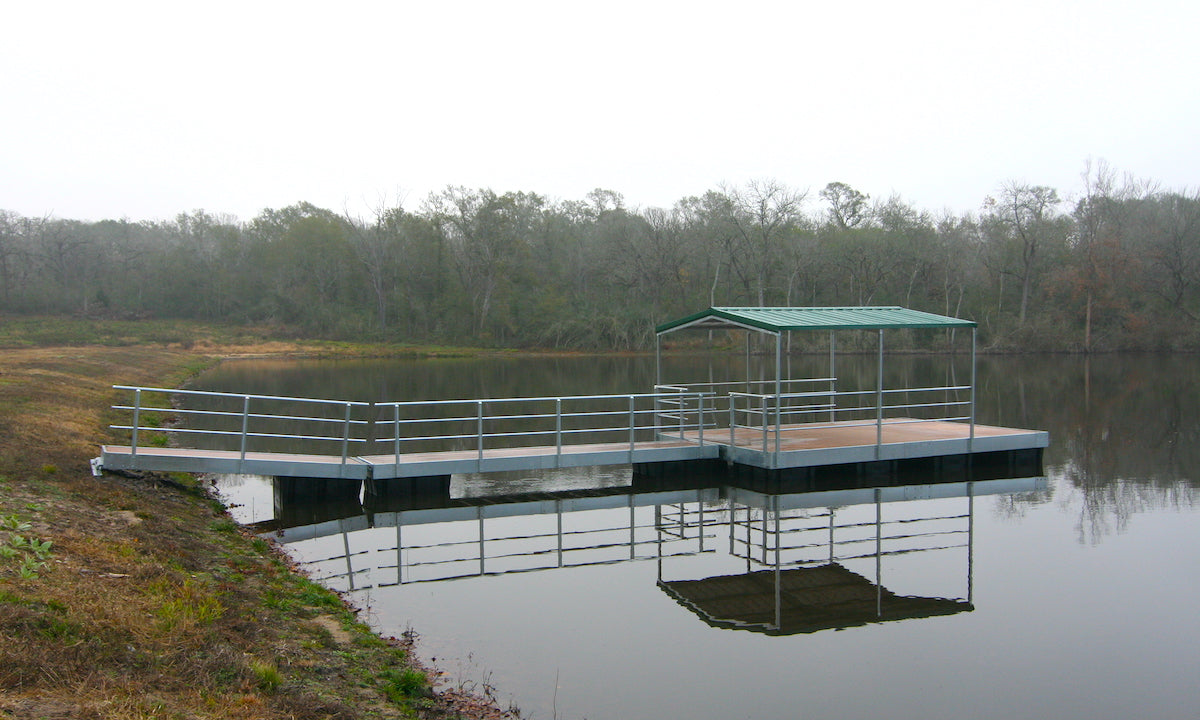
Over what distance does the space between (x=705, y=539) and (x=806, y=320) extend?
499 centimetres

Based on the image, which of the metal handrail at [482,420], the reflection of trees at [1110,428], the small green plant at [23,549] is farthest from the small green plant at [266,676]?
the reflection of trees at [1110,428]

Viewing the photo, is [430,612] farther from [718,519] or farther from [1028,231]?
[1028,231]

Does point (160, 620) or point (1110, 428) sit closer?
point (160, 620)

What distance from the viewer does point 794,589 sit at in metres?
9.83

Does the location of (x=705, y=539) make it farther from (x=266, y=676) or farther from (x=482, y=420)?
(x=266, y=676)

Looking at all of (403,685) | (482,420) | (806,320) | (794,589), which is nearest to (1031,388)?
(806,320)

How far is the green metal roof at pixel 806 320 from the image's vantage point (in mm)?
14992

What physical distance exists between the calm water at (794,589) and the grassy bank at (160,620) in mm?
673

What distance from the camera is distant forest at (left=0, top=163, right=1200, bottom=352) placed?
63219 millimetres

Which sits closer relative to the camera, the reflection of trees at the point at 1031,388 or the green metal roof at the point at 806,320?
the green metal roof at the point at 806,320

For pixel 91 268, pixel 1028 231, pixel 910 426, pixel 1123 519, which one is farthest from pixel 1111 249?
pixel 91 268

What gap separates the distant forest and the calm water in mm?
50171

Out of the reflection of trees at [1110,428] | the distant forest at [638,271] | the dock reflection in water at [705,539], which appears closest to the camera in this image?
the dock reflection in water at [705,539]

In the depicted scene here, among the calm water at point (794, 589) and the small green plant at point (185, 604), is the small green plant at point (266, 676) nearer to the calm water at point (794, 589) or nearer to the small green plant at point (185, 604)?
the small green plant at point (185, 604)
